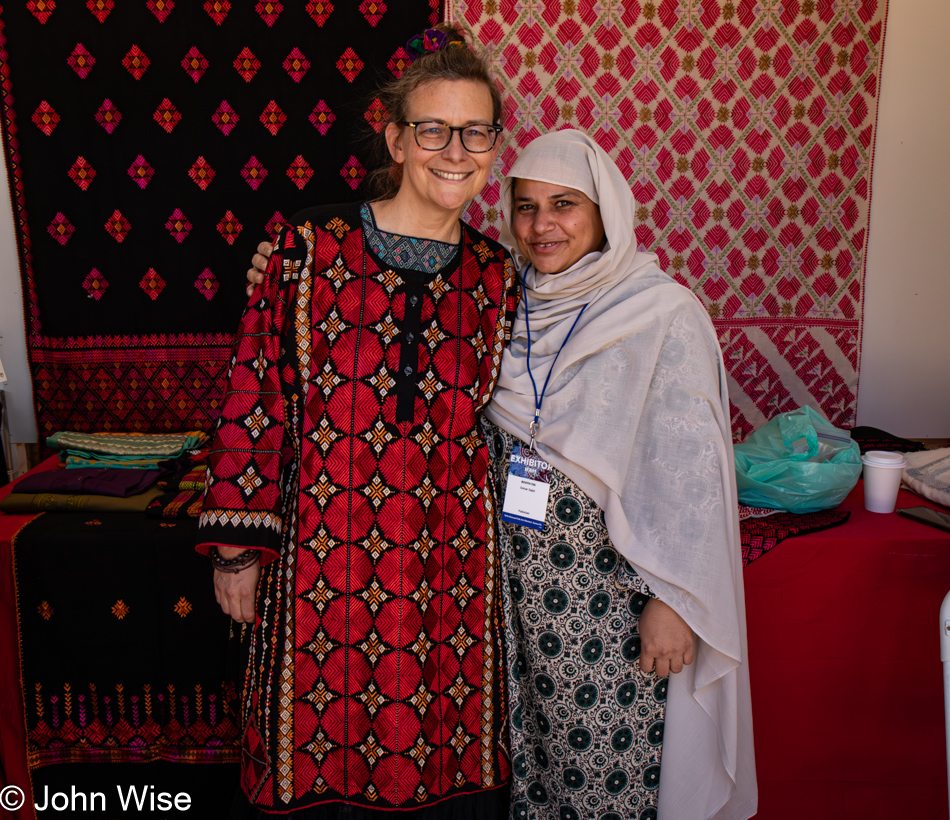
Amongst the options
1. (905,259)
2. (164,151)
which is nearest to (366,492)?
(164,151)

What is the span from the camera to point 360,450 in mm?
1379

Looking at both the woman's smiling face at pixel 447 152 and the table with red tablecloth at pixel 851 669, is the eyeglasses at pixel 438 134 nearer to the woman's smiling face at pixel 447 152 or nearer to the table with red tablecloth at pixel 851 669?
the woman's smiling face at pixel 447 152

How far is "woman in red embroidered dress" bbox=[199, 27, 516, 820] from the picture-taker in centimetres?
138

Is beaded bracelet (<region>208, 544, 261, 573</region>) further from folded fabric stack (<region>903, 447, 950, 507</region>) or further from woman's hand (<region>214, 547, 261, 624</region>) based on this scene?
folded fabric stack (<region>903, 447, 950, 507</region>)

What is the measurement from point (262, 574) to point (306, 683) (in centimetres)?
24

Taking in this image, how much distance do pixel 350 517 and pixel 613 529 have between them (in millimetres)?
524

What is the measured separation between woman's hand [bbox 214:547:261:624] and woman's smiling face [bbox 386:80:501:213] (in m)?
0.82

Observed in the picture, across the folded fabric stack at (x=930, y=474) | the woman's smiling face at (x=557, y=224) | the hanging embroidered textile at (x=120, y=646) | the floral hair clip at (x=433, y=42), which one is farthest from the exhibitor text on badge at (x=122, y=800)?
the folded fabric stack at (x=930, y=474)

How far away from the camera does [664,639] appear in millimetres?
1379

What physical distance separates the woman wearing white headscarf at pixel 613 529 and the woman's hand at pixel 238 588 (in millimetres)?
533

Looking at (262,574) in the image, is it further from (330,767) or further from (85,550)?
(85,550)

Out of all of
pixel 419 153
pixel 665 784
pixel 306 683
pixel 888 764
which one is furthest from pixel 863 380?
pixel 306 683

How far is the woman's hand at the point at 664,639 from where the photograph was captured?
1.38 meters

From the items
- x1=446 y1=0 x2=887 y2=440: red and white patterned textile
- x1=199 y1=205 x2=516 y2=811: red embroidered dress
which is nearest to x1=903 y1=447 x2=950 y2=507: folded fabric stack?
x1=446 y1=0 x2=887 y2=440: red and white patterned textile
